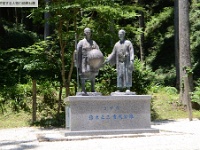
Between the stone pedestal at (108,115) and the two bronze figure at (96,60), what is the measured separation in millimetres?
390

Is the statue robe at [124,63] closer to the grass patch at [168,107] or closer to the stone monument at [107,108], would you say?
the stone monument at [107,108]

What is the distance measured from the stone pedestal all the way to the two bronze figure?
0.39 m

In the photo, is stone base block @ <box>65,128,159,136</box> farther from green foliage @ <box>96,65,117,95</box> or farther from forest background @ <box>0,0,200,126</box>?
green foliage @ <box>96,65,117,95</box>

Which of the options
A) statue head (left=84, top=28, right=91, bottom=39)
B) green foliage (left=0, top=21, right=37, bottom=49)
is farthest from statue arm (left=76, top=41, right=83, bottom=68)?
green foliage (left=0, top=21, right=37, bottom=49)

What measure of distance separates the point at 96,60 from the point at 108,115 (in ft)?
4.73

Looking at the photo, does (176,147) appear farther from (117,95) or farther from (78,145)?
(117,95)

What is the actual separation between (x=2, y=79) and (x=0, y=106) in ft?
4.58

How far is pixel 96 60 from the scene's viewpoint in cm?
996

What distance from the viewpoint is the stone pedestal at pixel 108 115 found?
383 inches

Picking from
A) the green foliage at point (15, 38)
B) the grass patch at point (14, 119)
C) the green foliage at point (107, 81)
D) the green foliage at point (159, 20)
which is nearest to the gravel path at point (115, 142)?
the grass patch at point (14, 119)

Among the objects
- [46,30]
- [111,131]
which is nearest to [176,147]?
[111,131]

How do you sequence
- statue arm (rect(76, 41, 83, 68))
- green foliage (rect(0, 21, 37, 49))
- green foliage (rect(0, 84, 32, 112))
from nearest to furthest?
1. statue arm (rect(76, 41, 83, 68))
2. green foliage (rect(0, 84, 32, 112))
3. green foliage (rect(0, 21, 37, 49))

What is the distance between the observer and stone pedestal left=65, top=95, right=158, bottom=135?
9.73 meters

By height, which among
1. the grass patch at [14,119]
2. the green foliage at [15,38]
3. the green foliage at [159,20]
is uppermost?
the green foliage at [159,20]
